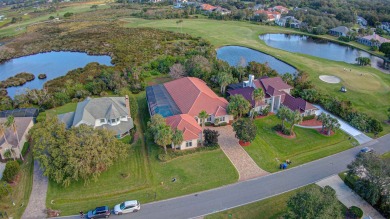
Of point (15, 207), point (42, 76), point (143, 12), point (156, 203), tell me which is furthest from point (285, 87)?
point (143, 12)

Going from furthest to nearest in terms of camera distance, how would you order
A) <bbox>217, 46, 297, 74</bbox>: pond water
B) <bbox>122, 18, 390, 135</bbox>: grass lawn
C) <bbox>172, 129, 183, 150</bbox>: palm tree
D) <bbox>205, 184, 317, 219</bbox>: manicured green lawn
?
1. <bbox>217, 46, 297, 74</bbox>: pond water
2. <bbox>122, 18, 390, 135</bbox>: grass lawn
3. <bbox>172, 129, 183, 150</bbox>: palm tree
4. <bbox>205, 184, 317, 219</bbox>: manicured green lawn

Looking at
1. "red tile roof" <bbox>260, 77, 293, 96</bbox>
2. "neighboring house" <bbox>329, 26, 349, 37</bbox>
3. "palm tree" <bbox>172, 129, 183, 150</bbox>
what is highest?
"neighboring house" <bbox>329, 26, 349, 37</bbox>

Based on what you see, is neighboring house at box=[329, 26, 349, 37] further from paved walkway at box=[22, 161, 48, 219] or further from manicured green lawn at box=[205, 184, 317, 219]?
paved walkway at box=[22, 161, 48, 219]

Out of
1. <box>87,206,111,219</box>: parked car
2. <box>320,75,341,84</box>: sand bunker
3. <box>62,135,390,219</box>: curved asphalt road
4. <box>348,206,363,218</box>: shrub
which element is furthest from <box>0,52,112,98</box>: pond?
<box>348,206,363,218</box>: shrub

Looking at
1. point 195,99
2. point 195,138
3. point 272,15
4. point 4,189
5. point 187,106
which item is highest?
point 272,15

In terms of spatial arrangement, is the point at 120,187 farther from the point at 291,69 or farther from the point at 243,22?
the point at 243,22

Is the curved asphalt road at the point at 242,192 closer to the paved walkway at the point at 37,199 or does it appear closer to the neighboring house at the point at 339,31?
the paved walkway at the point at 37,199

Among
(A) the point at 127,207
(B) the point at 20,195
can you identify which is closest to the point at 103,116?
(B) the point at 20,195

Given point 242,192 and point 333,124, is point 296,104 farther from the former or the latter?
point 242,192
